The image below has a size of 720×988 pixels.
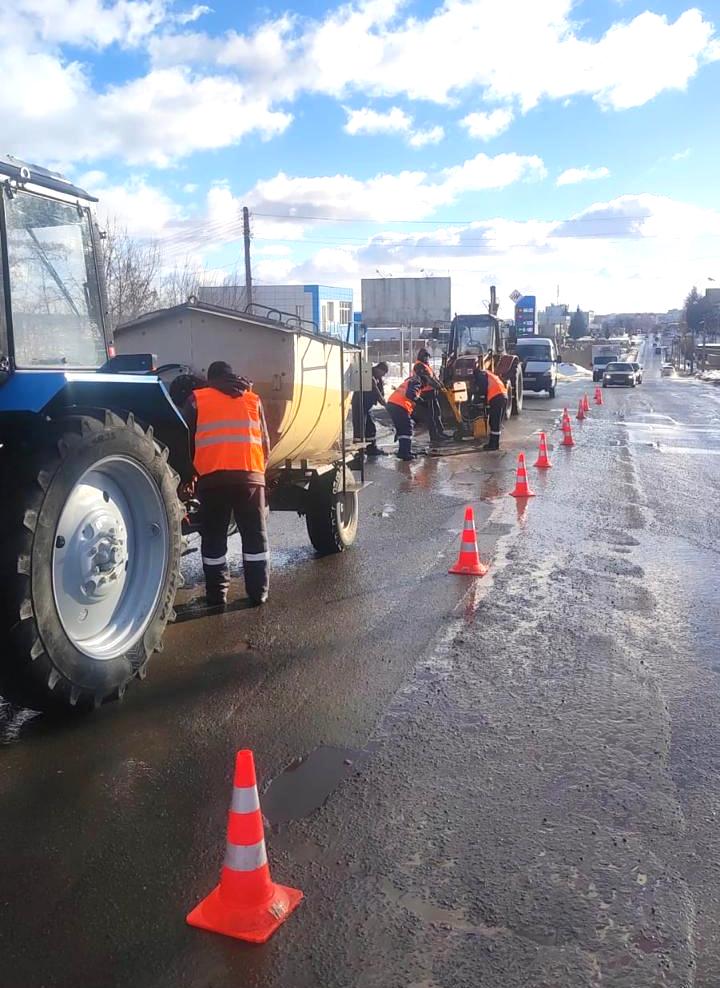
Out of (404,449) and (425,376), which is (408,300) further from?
(404,449)

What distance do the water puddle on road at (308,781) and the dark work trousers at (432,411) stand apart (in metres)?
13.4

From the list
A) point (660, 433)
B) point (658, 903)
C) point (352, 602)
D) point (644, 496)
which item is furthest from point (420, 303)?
point (658, 903)

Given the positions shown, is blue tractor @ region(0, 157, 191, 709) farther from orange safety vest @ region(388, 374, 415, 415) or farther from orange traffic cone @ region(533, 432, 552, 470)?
orange safety vest @ region(388, 374, 415, 415)

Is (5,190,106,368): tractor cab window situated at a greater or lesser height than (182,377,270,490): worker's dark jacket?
greater

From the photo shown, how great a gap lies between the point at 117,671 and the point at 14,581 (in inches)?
32.4

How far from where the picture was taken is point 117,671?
430 cm

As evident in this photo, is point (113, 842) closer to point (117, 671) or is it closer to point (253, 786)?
point (253, 786)

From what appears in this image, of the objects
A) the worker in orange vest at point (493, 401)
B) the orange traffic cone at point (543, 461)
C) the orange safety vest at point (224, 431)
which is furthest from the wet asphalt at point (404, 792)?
the worker in orange vest at point (493, 401)

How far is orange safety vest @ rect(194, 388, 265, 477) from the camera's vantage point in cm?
593

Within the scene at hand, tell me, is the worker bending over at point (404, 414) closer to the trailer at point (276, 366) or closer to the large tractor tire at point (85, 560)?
the trailer at point (276, 366)

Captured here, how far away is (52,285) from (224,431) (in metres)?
1.66

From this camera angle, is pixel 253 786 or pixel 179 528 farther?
pixel 179 528

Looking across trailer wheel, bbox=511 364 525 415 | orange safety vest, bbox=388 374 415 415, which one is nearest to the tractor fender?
orange safety vest, bbox=388 374 415 415

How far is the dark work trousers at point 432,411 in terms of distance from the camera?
684 inches
